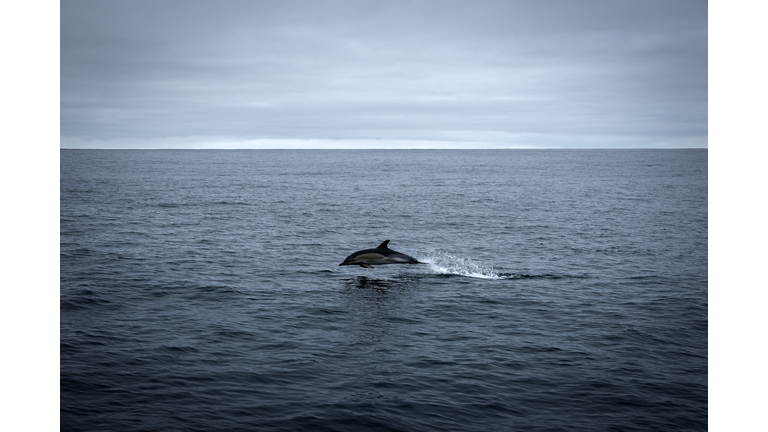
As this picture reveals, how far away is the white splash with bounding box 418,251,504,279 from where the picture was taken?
38094 millimetres

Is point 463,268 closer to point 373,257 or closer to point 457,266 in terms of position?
point 457,266

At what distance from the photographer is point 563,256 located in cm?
4512

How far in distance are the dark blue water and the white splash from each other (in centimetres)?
20

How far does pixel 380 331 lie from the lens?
2603cm

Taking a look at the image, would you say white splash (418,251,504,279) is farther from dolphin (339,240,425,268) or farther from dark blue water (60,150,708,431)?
dolphin (339,240,425,268)

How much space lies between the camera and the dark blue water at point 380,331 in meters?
18.4

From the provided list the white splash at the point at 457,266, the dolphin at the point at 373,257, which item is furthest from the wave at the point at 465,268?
the dolphin at the point at 373,257

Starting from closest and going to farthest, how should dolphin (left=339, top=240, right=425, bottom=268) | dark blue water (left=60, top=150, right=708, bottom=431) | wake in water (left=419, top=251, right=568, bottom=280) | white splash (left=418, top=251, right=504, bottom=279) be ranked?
dark blue water (left=60, top=150, right=708, bottom=431)
dolphin (left=339, top=240, right=425, bottom=268)
wake in water (left=419, top=251, right=568, bottom=280)
white splash (left=418, top=251, right=504, bottom=279)

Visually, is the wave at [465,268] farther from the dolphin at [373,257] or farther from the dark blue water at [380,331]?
the dolphin at [373,257]

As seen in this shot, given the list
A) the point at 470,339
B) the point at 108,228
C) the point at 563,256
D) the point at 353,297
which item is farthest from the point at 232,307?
the point at 108,228

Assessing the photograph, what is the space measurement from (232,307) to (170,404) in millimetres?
11314

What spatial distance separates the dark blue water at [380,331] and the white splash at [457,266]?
0.66 feet

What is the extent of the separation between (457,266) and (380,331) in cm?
1548

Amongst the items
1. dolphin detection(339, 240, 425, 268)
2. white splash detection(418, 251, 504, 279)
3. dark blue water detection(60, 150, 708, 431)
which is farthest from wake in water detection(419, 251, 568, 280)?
dolphin detection(339, 240, 425, 268)
